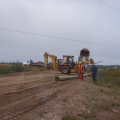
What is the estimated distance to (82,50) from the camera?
32.2 m

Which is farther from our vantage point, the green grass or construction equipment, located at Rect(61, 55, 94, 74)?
construction equipment, located at Rect(61, 55, 94, 74)

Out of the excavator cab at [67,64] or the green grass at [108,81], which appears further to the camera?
the excavator cab at [67,64]

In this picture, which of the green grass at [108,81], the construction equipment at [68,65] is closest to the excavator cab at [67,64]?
the construction equipment at [68,65]

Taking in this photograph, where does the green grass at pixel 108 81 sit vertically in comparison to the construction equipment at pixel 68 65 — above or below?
below

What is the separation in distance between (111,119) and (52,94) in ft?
11.5

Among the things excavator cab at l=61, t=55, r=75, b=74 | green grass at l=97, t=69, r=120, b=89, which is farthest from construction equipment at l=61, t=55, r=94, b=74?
green grass at l=97, t=69, r=120, b=89

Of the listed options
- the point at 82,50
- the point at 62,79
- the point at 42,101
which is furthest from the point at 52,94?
the point at 82,50

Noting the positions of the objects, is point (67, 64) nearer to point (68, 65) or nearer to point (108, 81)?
point (68, 65)

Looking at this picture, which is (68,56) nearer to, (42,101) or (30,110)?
(42,101)

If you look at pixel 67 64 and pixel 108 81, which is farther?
pixel 67 64

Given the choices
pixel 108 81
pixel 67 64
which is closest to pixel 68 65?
pixel 67 64

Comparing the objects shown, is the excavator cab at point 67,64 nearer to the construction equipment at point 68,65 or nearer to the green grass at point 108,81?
the construction equipment at point 68,65

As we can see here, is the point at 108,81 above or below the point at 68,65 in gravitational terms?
below

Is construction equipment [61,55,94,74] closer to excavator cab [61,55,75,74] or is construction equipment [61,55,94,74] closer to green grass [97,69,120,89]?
excavator cab [61,55,75,74]
